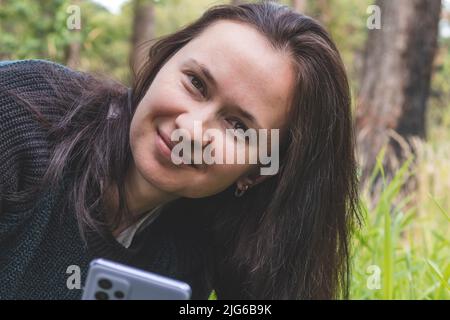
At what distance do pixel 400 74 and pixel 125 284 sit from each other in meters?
2.94

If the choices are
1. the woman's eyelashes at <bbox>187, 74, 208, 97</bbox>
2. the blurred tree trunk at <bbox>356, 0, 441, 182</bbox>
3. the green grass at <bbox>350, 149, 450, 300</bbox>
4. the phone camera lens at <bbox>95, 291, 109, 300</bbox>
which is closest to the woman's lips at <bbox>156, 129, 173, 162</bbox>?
the woman's eyelashes at <bbox>187, 74, 208, 97</bbox>

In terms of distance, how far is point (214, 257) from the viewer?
5.21ft

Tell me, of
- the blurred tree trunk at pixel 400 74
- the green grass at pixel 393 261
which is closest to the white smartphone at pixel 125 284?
the green grass at pixel 393 261

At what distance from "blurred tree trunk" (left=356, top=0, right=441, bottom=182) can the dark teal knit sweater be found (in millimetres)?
2241

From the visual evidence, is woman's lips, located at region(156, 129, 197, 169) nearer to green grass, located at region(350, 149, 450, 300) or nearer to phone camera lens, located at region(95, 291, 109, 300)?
phone camera lens, located at region(95, 291, 109, 300)

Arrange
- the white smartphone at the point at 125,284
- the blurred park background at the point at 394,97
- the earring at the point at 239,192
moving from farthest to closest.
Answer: the blurred park background at the point at 394,97 → the earring at the point at 239,192 → the white smartphone at the point at 125,284

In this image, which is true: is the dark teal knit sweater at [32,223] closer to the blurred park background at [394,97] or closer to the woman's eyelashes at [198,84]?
the woman's eyelashes at [198,84]

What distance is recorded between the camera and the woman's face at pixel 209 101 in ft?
3.92

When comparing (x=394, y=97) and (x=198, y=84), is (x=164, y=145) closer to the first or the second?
(x=198, y=84)

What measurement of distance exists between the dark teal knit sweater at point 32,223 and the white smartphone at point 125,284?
22.3 inches

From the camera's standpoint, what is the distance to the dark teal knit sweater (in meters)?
1.21

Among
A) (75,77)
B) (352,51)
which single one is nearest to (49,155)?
(75,77)

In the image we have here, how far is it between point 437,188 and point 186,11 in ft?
62.8

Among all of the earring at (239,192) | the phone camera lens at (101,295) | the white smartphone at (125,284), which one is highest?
the earring at (239,192)
